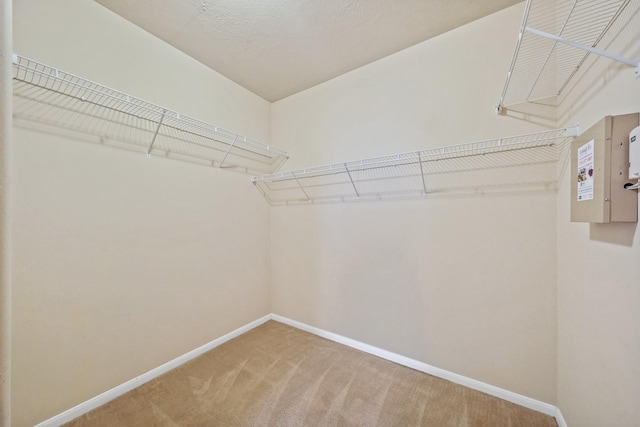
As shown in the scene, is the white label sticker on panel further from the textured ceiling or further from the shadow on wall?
the textured ceiling

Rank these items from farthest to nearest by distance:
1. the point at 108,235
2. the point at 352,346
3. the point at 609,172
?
the point at 352,346 < the point at 108,235 < the point at 609,172

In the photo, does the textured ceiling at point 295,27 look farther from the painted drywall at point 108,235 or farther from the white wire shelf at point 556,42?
the white wire shelf at point 556,42

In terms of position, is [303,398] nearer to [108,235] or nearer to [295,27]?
[108,235]

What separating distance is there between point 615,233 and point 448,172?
2.86 ft

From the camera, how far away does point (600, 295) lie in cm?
100

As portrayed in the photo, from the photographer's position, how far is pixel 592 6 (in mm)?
955

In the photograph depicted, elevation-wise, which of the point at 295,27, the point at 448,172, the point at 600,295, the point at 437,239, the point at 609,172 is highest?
the point at 295,27

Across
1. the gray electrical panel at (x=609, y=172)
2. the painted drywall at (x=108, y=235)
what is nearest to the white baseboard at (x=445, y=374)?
the painted drywall at (x=108, y=235)

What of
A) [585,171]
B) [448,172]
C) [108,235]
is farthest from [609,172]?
[108,235]

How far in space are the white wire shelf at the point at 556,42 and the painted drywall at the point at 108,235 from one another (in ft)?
7.21

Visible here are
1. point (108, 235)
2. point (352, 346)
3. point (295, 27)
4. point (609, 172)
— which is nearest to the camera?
point (609, 172)

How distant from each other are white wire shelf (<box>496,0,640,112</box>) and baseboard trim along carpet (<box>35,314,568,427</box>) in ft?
5.88

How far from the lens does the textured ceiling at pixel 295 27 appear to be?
1.50m

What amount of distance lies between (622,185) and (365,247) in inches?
56.2
